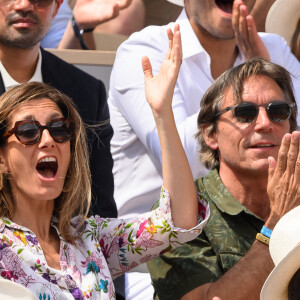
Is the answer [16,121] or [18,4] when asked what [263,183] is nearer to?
[16,121]

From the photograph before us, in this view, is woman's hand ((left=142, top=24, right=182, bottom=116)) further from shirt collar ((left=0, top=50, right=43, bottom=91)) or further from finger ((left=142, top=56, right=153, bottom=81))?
shirt collar ((left=0, top=50, right=43, bottom=91))

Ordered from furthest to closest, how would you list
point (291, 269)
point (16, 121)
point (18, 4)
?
point (18, 4)
point (16, 121)
point (291, 269)

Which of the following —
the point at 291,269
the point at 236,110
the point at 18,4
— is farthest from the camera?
the point at 18,4

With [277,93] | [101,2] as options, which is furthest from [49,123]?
[101,2]

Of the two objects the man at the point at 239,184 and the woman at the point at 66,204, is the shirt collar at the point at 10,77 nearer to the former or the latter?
the woman at the point at 66,204

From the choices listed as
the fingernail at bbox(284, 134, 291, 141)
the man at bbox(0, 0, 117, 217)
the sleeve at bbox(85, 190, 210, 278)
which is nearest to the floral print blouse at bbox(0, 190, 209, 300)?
the sleeve at bbox(85, 190, 210, 278)

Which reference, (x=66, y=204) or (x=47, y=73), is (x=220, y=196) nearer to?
(x=66, y=204)

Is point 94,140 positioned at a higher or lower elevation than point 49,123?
lower

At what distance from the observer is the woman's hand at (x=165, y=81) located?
318 cm

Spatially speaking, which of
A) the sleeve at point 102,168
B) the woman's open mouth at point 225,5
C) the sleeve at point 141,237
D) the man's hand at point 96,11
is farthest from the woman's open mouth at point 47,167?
the man's hand at point 96,11

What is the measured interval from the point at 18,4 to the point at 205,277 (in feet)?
5.00

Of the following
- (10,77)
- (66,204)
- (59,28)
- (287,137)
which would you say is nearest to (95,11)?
(59,28)

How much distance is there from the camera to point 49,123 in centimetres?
304

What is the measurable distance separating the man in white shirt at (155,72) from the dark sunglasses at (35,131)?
3.03 ft
